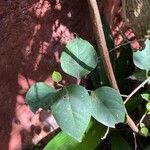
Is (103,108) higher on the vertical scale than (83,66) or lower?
lower

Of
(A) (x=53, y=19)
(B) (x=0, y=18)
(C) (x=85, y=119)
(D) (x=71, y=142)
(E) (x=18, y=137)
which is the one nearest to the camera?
(C) (x=85, y=119)

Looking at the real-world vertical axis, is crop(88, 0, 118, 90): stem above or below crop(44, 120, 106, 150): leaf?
above

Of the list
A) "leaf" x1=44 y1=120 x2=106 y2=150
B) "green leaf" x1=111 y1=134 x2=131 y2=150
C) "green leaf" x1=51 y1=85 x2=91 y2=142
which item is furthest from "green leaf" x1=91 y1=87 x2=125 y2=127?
"green leaf" x1=111 y1=134 x2=131 y2=150

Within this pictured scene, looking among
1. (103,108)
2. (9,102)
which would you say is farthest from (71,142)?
(103,108)

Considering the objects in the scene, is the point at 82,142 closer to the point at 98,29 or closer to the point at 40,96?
the point at 40,96

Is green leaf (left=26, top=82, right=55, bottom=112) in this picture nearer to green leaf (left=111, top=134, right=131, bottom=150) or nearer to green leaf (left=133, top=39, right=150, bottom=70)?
green leaf (left=133, top=39, right=150, bottom=70)

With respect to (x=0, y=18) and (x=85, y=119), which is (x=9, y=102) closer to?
(x=0, y=18)
